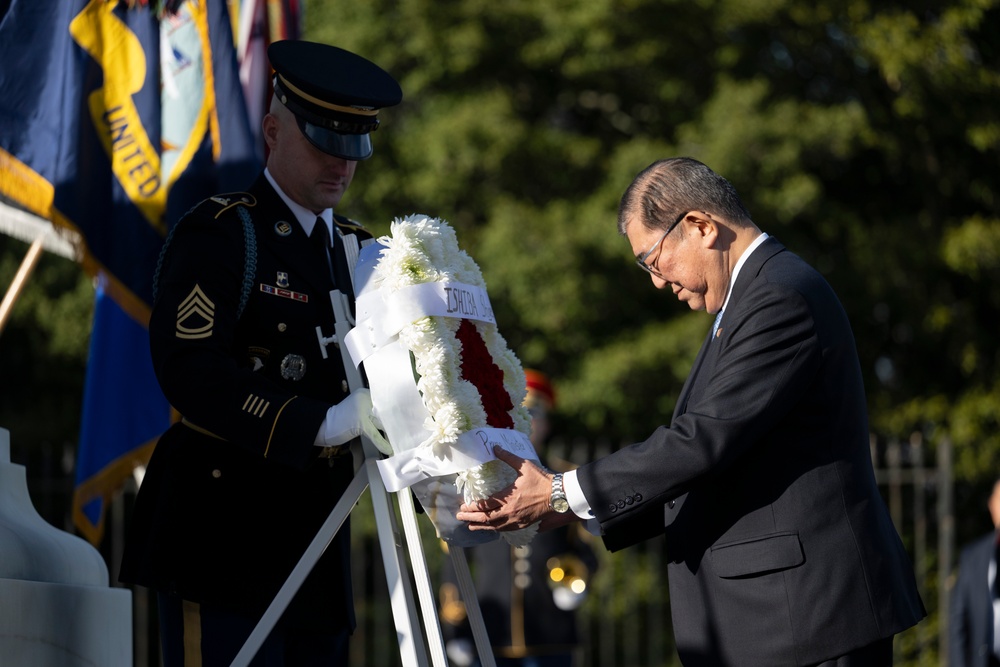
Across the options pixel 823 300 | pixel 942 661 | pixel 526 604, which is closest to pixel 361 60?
pixel 823 300

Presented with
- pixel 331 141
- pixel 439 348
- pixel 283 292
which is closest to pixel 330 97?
pixel 331 141

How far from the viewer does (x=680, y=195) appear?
11.4 ft

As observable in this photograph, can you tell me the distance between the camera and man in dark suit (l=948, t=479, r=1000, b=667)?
6.59m

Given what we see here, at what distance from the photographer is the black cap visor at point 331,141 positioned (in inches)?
140

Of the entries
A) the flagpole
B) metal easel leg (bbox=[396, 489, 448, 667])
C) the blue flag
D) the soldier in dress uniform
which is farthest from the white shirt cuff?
the blue flag

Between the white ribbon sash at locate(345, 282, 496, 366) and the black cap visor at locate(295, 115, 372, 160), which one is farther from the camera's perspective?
the black cap visor at locate(295, 115, 372, 160)

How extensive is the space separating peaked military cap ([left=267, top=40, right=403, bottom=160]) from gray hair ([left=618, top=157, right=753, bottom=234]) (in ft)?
2.30

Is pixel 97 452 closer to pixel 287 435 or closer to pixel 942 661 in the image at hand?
pixel 287 435

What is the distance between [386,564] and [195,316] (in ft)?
2.50

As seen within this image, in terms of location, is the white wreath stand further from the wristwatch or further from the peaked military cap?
the peaked military cap

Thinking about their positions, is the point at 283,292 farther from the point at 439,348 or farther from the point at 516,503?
the point at 516,503

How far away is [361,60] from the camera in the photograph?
382cm

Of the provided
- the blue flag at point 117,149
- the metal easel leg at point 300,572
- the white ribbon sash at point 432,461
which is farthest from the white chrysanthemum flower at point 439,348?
the blue flag at point 117,149

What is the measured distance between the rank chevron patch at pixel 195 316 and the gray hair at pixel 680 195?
3.61 ft
